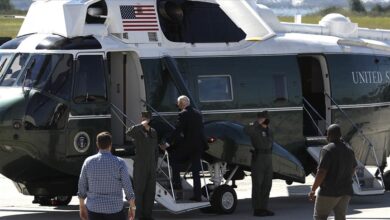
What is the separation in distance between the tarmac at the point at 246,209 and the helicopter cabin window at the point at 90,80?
1.80 m

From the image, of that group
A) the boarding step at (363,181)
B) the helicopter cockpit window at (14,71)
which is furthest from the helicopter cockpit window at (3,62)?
the boarding step at (363,181)

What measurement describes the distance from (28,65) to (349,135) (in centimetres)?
597

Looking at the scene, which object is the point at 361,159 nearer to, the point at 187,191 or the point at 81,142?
the point at 187,191

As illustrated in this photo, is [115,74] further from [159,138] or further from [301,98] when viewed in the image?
[301,98]

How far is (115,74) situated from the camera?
16500 millimetres

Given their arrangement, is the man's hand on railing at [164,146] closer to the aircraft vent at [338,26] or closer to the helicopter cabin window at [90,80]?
the helicopter cabin window at [90,80]

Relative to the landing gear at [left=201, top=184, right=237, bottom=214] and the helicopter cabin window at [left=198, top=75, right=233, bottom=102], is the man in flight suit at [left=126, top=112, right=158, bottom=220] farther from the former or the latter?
the helicopter cabin window at [left=198, top=75, right=233, bottom=102]

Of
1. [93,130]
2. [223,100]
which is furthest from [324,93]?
[93,130]


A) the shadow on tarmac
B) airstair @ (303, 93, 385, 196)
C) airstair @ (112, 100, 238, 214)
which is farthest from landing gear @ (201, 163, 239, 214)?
airstair @ (303, 93, 385, 196)

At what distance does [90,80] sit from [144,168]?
5.60ft

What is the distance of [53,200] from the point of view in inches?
683

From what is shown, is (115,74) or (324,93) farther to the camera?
(324,93)

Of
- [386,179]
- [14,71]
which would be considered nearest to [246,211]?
[386,179]

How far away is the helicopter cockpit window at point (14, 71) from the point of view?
1569cm
